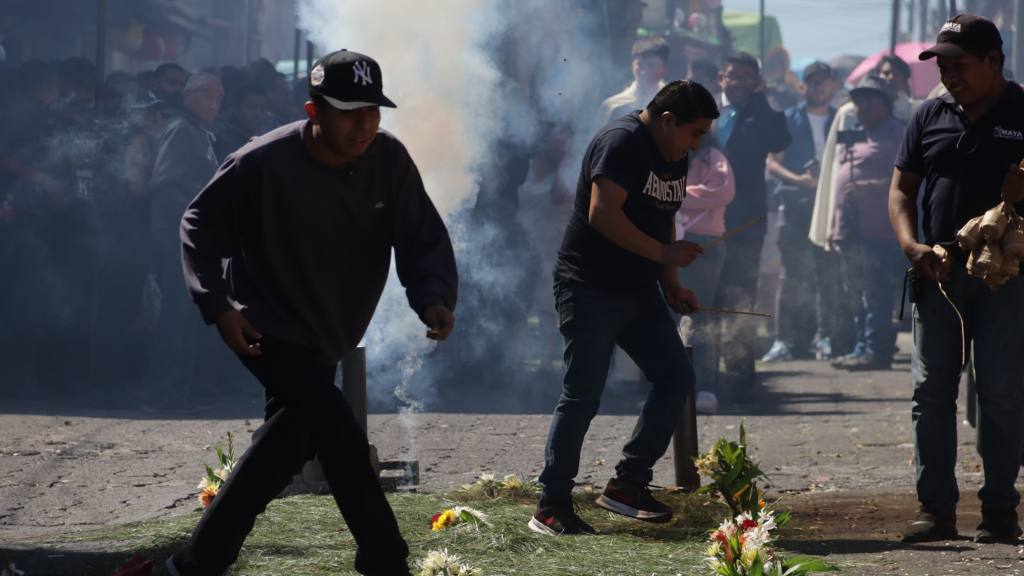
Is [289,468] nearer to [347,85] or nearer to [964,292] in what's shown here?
[347,85]

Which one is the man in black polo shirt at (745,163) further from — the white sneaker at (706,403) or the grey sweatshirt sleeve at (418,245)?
the grey sweatshirt sleeve at (418,245)

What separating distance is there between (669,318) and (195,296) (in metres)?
2.48

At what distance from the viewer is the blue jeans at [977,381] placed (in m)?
6.04

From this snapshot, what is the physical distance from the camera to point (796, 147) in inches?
628

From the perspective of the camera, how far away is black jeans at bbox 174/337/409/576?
461cm

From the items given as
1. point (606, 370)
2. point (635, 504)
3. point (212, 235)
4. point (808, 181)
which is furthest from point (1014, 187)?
point (808, 181)

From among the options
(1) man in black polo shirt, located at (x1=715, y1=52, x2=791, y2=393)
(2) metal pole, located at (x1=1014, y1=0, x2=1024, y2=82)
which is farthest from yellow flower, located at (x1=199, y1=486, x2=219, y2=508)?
(2) metal pole, located at (x1=1014, y1=0, x2=1024, y2=82)

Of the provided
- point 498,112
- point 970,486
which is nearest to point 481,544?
point 970,486

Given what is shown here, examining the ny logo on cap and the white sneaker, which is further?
the white sneaker

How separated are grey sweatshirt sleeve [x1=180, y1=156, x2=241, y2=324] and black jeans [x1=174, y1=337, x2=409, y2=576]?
26 cm

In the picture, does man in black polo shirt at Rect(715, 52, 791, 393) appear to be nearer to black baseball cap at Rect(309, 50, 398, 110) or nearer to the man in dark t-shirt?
the man in dark t-shirt

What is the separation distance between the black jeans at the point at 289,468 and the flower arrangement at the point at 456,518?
4.26ft

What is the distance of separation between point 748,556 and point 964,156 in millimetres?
2106

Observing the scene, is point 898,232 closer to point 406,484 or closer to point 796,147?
point 406,484
